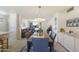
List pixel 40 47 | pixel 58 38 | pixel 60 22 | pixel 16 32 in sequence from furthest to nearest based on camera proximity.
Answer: pixel 16 32 < pixel 60 22 < pixel 58 38 < pixel 40 47

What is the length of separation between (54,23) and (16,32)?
205 cm

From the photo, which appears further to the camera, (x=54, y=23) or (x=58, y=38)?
(x=54, y=23)

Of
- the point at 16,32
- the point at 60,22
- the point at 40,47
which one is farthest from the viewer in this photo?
the point at 16,32

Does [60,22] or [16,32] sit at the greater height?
[60,22]
